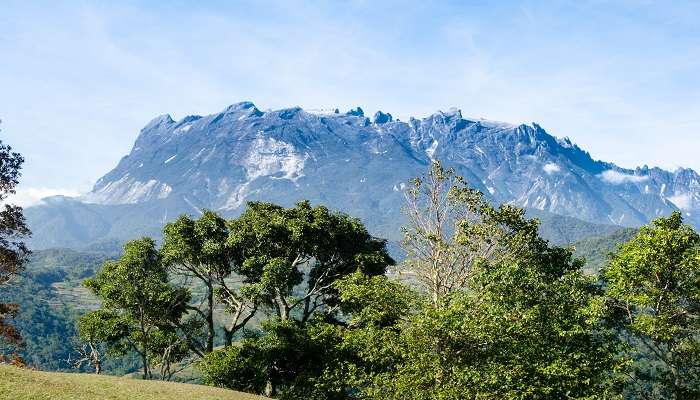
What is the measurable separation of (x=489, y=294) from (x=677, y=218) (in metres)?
18.4

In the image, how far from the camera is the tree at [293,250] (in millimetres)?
42312

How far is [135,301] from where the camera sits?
130 feet

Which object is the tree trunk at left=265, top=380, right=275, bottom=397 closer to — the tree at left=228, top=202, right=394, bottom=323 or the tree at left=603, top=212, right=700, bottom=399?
the tree at left=228, top=202, right=394, bottom=323

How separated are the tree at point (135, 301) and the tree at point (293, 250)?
239 inches

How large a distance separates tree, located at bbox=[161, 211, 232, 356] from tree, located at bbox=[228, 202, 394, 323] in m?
1.28

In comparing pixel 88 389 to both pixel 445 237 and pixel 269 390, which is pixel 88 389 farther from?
pixel 445 237

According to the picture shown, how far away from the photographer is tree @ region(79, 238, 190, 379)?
39.5m

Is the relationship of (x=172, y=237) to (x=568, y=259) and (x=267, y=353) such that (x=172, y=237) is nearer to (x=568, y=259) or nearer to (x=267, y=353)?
(x=267, y=353)

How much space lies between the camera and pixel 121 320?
42.1 m

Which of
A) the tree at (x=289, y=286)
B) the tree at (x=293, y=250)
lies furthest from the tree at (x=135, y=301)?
the tree at (x=293, y=250)

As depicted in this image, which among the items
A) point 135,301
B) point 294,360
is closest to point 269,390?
point 294,360

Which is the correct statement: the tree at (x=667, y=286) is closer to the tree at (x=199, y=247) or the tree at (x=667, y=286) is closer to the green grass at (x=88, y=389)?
the green grass at (x=88, y=389)

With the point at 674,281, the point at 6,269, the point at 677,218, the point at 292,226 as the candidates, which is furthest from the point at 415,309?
the point at 6,269

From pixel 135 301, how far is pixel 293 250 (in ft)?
41.4
